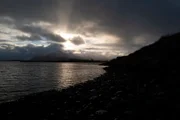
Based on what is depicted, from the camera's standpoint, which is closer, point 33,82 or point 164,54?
point 164,54

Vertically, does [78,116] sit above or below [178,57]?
below

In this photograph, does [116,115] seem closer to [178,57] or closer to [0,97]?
[178,57]

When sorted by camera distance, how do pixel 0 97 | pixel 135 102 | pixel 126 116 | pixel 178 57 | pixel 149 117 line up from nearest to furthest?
pixel 149 117 < pixel 126 116 < pixel 135 102 < pixel 178 57 < pixel 0 97

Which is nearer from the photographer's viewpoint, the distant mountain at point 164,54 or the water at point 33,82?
the distant mountain at point 164,54

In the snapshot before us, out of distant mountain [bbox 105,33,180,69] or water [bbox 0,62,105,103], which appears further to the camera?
water [bbox 0,62,105,103]

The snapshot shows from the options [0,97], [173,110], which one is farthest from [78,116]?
[0,97]

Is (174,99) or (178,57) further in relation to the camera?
(178,57)

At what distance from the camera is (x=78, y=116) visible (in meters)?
13.5

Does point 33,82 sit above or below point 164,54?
below

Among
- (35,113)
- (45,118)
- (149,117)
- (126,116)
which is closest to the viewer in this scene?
(149,117)

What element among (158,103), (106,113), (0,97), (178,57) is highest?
(178,57)

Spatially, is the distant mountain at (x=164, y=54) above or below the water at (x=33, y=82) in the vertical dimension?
above

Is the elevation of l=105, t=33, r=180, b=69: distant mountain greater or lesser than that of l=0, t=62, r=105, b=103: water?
greater

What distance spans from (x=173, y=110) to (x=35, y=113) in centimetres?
1128
